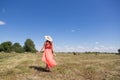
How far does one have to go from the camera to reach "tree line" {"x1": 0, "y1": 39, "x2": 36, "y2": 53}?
141m

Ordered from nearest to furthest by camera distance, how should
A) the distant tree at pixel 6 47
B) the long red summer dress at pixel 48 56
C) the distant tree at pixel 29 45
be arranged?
1. the long red summer dress at pixel 48 56
2. the distant tree at pixel 29 45
3. the distant tree at pixel 6 47

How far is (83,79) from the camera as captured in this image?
44.0 feet

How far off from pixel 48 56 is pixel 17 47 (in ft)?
439

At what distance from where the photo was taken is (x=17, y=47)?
479ft

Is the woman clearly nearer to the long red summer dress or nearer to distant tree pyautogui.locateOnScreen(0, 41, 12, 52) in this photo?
the long red summer dress

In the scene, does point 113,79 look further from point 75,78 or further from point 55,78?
point 55,78

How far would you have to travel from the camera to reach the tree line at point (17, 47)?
14112 centimetres

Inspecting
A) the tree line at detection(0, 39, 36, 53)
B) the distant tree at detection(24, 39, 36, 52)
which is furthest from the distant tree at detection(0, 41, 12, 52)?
the distant tree at detection(24, 39, 36, 52)

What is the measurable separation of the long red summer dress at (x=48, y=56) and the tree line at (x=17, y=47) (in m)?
124

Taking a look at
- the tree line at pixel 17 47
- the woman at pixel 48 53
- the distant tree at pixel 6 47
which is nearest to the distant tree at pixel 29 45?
the tree line at pixel 17 47

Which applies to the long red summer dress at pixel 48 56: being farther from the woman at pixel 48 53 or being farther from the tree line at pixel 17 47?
the tree line at pixel 17 47

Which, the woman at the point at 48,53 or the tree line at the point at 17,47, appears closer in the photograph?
the woman at the point at 48,53

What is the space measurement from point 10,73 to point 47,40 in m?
3.85

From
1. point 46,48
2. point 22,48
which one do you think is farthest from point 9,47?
point 46,48
